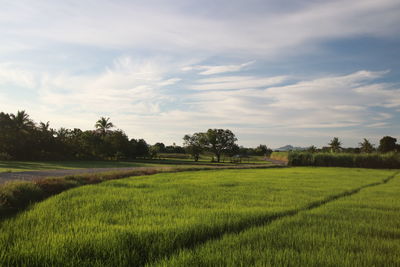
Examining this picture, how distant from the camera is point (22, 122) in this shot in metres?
48.2

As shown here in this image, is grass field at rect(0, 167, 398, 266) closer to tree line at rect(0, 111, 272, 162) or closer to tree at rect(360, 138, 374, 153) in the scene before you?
tree line at rect(0, 111, 272, 162)

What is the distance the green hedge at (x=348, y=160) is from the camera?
43594 millimetres

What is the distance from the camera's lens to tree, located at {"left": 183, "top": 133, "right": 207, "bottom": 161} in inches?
2844

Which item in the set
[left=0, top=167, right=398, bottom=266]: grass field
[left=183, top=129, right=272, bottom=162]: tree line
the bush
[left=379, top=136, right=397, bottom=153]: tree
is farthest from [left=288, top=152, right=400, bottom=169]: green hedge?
[left=379, top=136, right=397, bottom=153]: tree

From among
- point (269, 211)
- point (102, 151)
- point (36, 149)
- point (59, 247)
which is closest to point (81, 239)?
point (59, 247)

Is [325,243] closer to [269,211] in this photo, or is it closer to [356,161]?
[269,211]

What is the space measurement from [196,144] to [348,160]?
1518 inches

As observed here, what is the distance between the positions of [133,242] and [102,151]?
52.9m

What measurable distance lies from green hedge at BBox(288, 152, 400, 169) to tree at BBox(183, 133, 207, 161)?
2884 centimetres

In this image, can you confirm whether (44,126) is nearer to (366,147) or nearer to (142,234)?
(142,234)

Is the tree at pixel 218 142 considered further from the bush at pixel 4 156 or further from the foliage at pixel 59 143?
the bush at pixel 4 156

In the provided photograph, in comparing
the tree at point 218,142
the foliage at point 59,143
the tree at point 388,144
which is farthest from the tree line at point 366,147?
the foliage at point 59,143

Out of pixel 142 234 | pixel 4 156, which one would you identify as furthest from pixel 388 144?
pixel 142 234

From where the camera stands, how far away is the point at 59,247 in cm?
440
